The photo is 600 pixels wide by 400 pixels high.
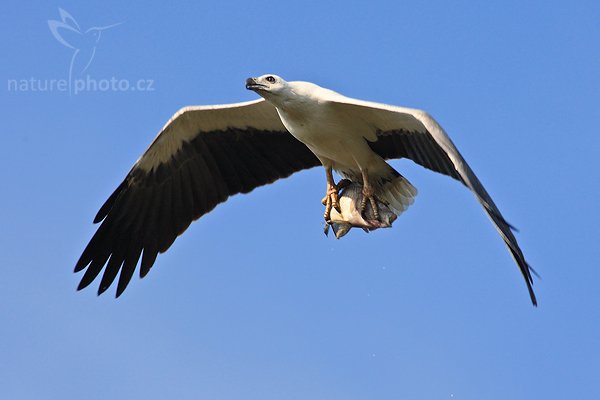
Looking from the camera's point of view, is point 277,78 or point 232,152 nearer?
point 277,78

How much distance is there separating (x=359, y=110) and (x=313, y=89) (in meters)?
0.42

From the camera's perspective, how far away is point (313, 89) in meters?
9.60

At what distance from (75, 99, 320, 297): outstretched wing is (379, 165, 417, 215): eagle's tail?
0.91m

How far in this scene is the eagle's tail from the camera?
1015 centimetres

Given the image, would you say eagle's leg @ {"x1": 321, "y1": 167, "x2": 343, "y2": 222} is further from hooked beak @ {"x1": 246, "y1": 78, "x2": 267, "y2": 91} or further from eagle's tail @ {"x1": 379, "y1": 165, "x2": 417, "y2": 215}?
hooked beak @ {"x1": 246, "y1": 78, "x2": 267, "y2": 91}

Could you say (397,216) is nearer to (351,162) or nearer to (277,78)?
(351,162)

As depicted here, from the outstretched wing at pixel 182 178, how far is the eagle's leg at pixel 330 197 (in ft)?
2.18

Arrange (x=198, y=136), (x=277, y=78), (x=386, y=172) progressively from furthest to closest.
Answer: (x=198, y=136)
(x=386, y=172)
(x=277, y=78)

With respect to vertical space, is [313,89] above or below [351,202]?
above

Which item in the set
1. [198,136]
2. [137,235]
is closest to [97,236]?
[137,235]

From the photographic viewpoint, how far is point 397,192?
10188 millimetres

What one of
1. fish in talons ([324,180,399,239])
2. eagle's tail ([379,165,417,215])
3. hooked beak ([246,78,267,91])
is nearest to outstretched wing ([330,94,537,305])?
eagle's tail ([379,165,417,215])

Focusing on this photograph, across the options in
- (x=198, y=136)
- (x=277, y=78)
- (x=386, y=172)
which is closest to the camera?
(x=277, y=78)

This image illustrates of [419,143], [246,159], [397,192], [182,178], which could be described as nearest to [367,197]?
[397,192]
